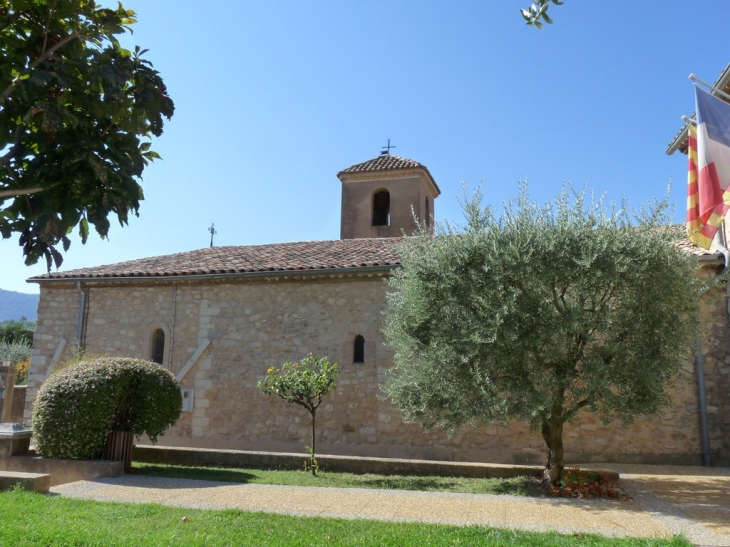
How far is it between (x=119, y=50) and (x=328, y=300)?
9.83 meters

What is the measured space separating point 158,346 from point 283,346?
353 cm

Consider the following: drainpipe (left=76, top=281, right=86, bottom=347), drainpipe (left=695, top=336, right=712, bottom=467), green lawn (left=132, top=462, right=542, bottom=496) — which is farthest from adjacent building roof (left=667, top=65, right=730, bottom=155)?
drainpipe (left=76, top=281, right=86, bottom=347)

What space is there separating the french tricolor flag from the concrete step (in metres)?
10.4

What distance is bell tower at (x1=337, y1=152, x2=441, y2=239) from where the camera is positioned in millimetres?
21047

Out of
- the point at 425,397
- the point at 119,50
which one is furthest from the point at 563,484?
the point at 119,50

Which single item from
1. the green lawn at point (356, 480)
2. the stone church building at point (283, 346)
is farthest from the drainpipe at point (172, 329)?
the green lawn at point (356, 480)

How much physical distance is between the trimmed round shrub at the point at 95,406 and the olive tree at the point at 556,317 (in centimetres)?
465

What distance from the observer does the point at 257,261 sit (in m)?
15.7

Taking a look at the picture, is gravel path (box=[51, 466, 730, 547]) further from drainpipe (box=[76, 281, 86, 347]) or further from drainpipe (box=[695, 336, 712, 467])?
drainpipe (box=[76, 281, 86, 347])

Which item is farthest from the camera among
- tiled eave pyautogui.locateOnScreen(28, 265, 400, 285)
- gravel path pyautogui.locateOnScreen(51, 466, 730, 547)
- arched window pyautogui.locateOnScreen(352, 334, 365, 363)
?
arched window pyautogui.locateOnScreen(352, 334, 365, 363)

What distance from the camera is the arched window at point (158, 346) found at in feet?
50.8

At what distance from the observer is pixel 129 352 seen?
1548cm

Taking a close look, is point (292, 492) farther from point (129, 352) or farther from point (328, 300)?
point (129, 352)

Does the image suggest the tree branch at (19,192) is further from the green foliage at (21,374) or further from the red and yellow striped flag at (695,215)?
the green foliage at (21,374)
